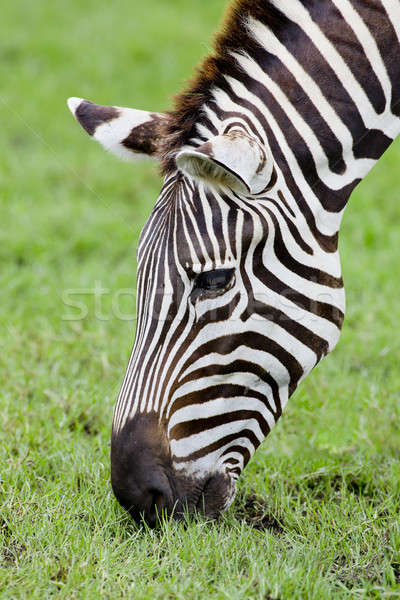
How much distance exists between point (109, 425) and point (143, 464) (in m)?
1.64

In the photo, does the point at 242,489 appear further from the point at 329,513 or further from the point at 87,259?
the point at 87,259

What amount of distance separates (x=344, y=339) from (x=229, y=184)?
3.42 m

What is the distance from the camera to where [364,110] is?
3346mm

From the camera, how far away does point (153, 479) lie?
3047mm

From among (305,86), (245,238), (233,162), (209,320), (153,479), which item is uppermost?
(305,86)

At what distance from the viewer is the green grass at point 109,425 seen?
313 centimetres

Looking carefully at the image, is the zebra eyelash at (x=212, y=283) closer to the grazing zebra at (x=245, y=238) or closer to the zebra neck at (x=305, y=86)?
the grazing zebra at (x=245, y=238)

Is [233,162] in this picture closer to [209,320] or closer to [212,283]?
[212,283]

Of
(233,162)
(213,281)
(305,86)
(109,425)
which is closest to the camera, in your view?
(233,162)

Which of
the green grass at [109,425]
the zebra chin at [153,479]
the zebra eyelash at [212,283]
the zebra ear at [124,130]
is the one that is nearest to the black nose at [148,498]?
the zebra chin at [153,479]

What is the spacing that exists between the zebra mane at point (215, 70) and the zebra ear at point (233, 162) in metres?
0.27

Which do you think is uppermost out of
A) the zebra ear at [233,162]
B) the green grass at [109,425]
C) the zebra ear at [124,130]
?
the zebra ear at [124,130]

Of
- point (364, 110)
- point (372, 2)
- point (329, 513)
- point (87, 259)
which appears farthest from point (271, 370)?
point (87, 259)

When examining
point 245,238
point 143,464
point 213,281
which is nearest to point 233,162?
point 245,238
